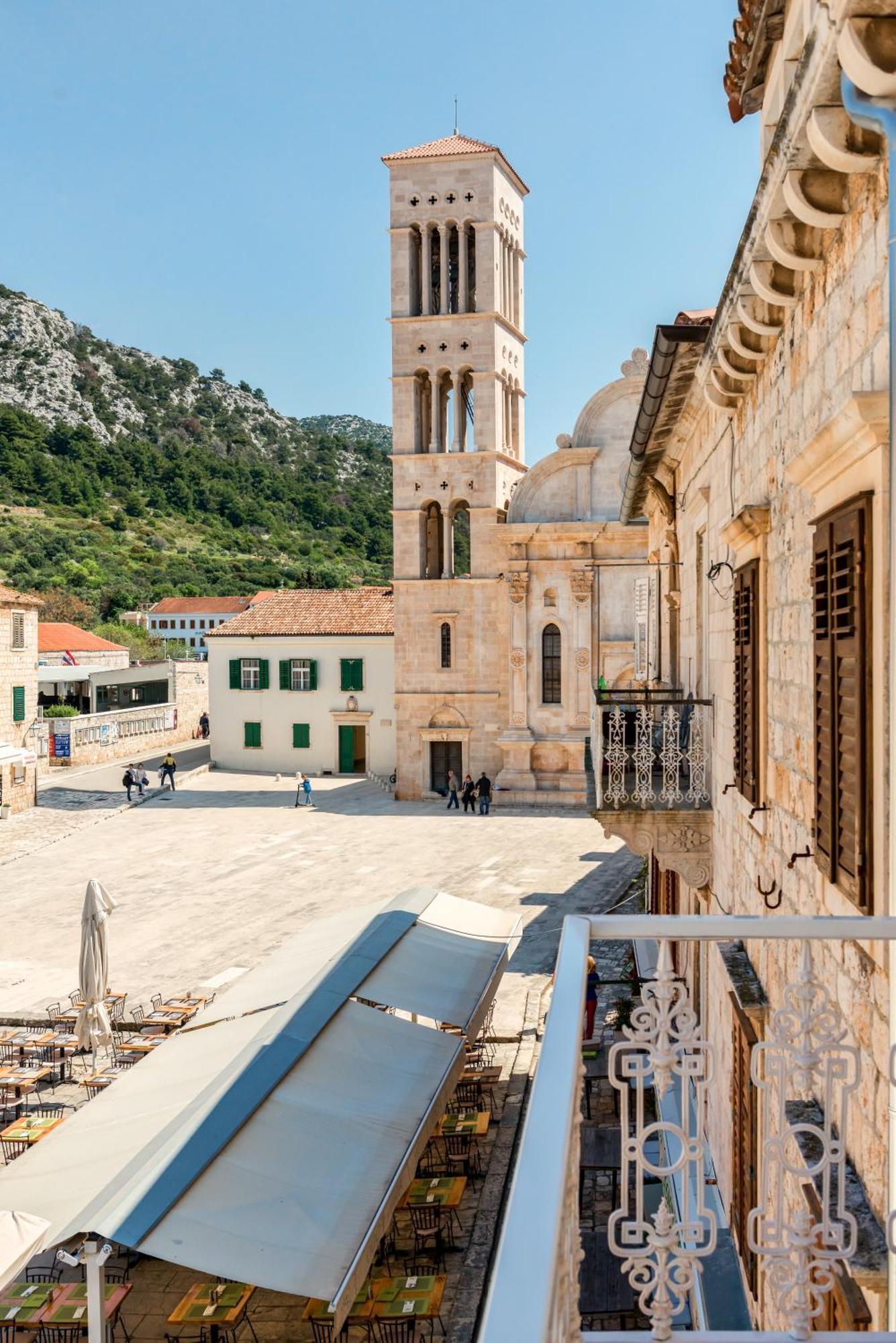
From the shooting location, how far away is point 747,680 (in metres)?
6.88

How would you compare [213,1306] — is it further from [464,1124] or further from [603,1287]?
[464,1124]

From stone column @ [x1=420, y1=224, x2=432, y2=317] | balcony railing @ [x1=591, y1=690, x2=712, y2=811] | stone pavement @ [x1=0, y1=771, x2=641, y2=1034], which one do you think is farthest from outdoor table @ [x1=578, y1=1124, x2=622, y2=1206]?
stone column @ [x1=420, y1=224, x2=432, y2=317]

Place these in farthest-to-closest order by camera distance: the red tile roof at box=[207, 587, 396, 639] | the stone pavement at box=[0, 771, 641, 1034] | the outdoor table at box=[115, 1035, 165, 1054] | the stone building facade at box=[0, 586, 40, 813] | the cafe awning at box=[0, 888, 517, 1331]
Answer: the red tile roof at box=[207, 587, 396, 639] < the stone building facade at box=[0, 586, 40, 813] < the stone pavement at box=[0, 771, 641, 1034] < the outdoor table at box=[115, 1035, 165, 1054] < the cafe awning at box=[0, 888, 517, 1331]

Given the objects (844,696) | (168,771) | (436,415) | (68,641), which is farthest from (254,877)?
(68,641)

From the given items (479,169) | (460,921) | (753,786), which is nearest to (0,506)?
(479,169)

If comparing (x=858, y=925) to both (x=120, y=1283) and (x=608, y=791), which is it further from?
(x=120, y=1283)

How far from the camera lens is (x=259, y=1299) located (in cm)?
910

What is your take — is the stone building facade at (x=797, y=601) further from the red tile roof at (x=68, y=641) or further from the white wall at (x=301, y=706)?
the red tile roof at (x=68, y=641)

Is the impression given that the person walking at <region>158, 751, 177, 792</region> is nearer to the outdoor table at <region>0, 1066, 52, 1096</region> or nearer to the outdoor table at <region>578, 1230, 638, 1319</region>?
the outdoor table at <region>0, 1066, 52, 1096</region>

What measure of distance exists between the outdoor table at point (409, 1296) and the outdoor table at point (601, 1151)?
68.5 inches

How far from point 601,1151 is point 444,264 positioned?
29.4 metres

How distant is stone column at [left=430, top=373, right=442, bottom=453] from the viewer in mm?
35625

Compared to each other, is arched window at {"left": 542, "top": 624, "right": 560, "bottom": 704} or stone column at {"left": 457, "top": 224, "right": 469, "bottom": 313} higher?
stone column at {"left": 457, "top": 224, "right": 469, "bottom": 313}

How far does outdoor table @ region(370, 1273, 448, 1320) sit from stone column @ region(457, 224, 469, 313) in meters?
30.7
